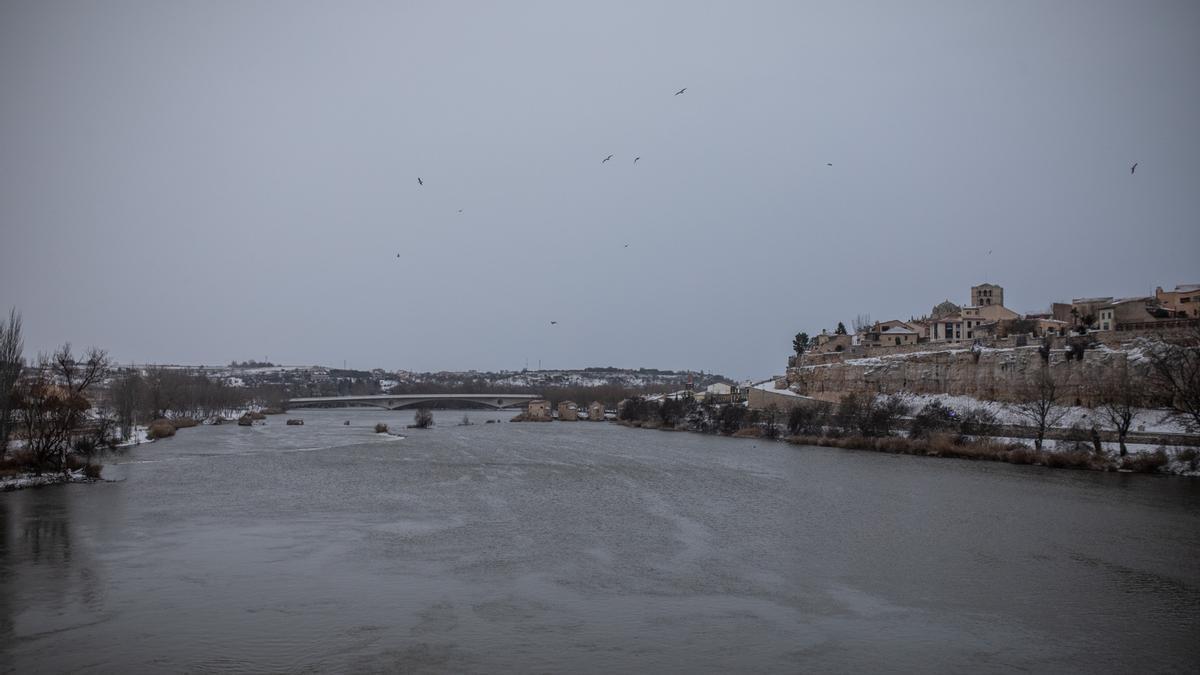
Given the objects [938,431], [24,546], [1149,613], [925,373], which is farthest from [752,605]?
[925,373]

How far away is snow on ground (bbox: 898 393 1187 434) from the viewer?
31719mm

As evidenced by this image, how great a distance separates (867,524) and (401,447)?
28.9 metres

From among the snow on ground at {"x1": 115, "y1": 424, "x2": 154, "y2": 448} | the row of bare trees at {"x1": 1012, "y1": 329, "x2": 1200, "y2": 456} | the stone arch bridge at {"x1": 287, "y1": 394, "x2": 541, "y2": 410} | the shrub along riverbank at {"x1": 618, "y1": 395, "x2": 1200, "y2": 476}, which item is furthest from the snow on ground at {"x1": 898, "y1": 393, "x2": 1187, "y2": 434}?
the stone arch bridge at {"x1": 287, "y1": 394, "x2": 541, "y2": 410}

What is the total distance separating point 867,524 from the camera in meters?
19.4

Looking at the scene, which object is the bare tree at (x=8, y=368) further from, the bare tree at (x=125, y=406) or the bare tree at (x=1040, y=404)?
the bare tree at (x=1040, y=404)

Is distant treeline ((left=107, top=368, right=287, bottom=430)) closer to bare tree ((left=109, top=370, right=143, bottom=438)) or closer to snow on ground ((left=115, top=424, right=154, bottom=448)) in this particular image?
bare tree ((left=109, top=370, right=143, bottom=438))

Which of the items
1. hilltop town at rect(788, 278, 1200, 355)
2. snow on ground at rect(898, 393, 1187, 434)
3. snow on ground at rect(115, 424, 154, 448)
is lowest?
snow on ground at rect(115, 424, 154, 448)

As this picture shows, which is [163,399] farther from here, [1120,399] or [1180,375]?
[1180,375]

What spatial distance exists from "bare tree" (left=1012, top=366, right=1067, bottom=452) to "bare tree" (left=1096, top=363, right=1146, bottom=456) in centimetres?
179

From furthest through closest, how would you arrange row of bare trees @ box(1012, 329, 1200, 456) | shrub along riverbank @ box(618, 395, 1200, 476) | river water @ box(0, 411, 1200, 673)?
shrub along riverbank @ box(618, 395, 1200, 476)
row of bare trees @ box(1012, 329, 1200, 456)
river water @ box(0, 411, 1200, 673)

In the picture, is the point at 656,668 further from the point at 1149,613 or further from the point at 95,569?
the point at 95,569

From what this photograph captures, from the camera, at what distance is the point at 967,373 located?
47.2 m

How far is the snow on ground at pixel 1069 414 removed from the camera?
31.7 metres

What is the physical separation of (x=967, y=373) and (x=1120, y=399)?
1204 centimetres
